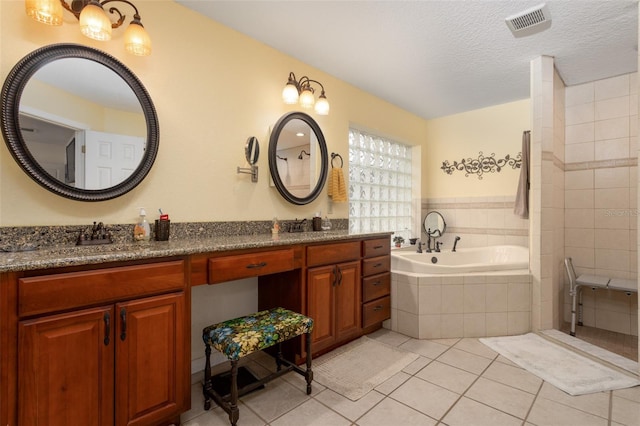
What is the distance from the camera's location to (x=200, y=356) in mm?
2014

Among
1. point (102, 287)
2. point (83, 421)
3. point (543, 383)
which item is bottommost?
point (543, 383)

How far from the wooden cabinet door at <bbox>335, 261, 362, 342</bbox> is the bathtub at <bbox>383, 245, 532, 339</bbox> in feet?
1.50

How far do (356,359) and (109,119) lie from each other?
2177 mm

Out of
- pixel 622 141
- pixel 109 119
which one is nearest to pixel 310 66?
pixel 109 119

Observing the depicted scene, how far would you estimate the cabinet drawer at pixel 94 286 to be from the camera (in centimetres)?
106

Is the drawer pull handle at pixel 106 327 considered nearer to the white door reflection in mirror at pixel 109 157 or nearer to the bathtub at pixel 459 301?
the white door reflection in mirror at pixel 109 157

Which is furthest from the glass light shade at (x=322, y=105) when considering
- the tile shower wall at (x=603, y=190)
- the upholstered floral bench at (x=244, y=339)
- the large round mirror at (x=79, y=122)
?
the tile shower wall at (x=603, y=190)

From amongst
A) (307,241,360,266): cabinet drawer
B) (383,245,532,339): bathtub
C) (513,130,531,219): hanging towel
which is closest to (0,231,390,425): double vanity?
(307,241,360,266): cabinet drawer

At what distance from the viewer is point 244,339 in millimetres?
1476

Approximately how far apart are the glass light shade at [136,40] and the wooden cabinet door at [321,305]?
1.62 metres

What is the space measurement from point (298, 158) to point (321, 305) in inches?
48.7

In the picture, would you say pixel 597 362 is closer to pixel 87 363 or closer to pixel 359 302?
pixel 359 302

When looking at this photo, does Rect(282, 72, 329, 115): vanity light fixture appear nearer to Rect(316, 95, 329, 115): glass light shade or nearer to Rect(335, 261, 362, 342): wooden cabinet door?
Rect(316, 95, 329, 115): glass light shade

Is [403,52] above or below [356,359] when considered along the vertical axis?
above
